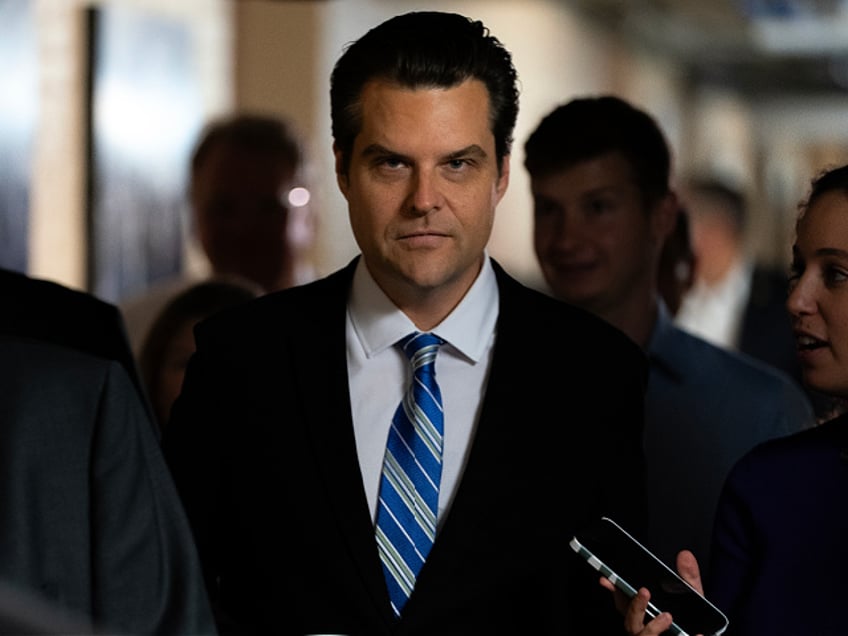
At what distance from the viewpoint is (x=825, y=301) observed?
2.36 m

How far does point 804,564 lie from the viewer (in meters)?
2.34

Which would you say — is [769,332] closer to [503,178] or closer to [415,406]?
[503,178]

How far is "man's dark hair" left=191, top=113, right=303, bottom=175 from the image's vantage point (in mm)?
4477

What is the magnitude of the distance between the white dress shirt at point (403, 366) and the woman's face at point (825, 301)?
0.46 metres

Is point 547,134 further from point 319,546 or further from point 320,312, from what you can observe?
point 319,546

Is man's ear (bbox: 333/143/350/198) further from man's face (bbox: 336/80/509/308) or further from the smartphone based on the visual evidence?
the smartphone

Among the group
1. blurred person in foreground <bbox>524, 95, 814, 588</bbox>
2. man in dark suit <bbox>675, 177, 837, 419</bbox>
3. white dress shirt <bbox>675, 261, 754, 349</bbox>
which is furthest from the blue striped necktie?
white dress shirt <bbox>675, 261, 754, 349</bbox>

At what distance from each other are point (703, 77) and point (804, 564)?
58.7 feet

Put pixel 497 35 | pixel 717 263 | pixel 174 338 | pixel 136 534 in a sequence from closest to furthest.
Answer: pixel 136 534 → pixel 174 338 → pixel 717 263 → pixel 497 35

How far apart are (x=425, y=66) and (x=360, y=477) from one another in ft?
1.95

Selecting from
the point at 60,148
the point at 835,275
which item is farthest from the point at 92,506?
the point at 60,148

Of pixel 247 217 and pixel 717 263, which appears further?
pixel 717 263

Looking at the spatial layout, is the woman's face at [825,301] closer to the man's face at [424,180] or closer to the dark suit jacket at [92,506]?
the man's face at [424,180]

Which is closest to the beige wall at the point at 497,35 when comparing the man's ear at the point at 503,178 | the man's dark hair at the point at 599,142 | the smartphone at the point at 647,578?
the man's dark hair at the point at 599,142
